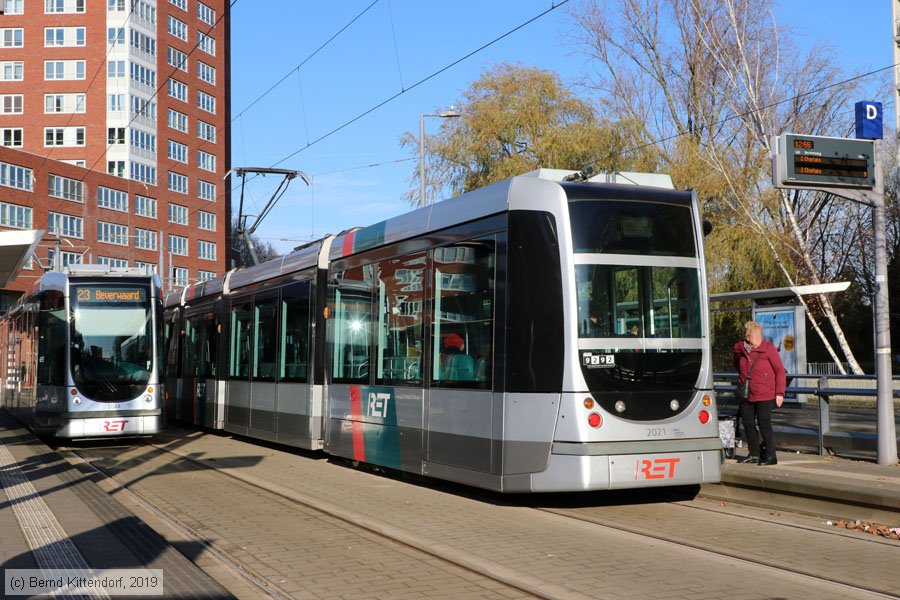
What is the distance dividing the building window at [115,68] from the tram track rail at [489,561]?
70.3 m

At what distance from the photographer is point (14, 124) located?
76.6 metres

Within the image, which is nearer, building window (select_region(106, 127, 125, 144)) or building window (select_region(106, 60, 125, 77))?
building window (select_region(106, 60, 125, 77))

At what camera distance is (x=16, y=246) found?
17.3 metres

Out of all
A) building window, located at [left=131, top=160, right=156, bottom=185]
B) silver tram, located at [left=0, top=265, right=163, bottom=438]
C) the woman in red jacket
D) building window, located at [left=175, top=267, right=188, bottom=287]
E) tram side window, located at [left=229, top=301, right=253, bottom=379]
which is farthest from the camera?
building window, located at [left=175, top=267, right=188, bottom=287]

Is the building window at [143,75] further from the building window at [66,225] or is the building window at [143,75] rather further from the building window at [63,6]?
the building window at [66,225]

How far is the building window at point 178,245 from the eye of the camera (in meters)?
82.2

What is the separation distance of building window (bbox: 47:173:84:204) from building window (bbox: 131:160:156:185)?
17.1ft

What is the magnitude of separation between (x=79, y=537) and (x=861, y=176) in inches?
361

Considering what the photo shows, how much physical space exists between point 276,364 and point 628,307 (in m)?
7.95

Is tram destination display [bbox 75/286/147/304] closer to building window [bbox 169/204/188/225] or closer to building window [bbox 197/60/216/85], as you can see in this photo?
building window [bbox 169/204/188/225]

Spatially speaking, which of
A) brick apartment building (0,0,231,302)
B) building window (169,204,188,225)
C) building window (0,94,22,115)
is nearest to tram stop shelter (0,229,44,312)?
brick apartment building (0,0,231,302)

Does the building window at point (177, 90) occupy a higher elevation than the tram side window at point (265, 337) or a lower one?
higher

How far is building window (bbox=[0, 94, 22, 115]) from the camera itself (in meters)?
76.6

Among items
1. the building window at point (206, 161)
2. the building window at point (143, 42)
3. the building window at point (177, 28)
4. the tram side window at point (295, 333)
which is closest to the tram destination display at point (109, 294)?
the tram side window at point (295, 333)
